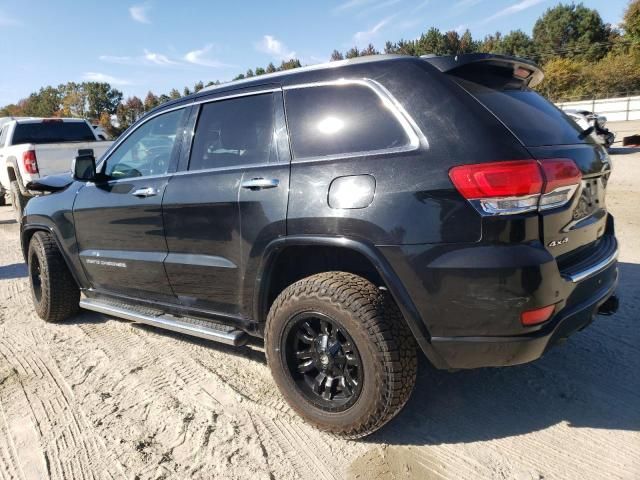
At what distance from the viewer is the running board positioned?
317 cm

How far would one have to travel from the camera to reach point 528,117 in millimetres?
2576

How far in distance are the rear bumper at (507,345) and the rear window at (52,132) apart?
10.3m

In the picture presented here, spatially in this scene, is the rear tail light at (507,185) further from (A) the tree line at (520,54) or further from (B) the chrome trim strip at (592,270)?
(A) the tree line at (520,54)

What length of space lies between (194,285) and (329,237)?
122cm

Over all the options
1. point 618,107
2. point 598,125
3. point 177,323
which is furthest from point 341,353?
point 618,107

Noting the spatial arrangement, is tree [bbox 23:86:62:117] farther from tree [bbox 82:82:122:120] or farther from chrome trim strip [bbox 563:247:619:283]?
chrome trim strip [bbox 563:247:619:283]

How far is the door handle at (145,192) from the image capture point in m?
3.48

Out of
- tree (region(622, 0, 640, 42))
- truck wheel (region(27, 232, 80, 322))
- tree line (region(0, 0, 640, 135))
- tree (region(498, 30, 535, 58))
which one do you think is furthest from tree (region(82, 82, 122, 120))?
truck wheel (region(27, 232, 80, 322))

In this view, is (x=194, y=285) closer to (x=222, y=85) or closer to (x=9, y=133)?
(x=222, y=85)

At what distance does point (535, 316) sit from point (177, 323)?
7.68 feet

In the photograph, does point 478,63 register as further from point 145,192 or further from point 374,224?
point 145,192

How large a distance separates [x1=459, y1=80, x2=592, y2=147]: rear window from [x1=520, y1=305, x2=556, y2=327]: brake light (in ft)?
2.52

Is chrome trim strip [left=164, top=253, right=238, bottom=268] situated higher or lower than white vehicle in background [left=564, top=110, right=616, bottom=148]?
lower

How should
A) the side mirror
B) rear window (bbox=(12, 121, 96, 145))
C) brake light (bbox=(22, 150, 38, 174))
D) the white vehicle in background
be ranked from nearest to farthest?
1. the side mirror
2. brake light (bbox=(22, 150, 38, 174))
3. rear window (bbox=(12, 121, 96, 145))
4. the white vehicle in background
